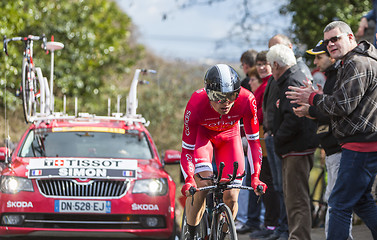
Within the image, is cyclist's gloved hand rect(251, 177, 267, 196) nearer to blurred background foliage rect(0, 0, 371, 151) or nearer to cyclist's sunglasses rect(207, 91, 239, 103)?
cyclist's sunglasses rect(207, 91, 239, 103)

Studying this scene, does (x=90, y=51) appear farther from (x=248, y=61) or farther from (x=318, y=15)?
(x=248, y=61)

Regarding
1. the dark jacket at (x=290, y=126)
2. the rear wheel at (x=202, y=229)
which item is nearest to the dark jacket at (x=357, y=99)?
the dark jacket at (x=290, y=126)

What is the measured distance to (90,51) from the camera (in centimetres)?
2123

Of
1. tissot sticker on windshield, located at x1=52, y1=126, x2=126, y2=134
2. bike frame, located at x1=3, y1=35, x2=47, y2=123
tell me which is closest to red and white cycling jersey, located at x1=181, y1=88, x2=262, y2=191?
tissot sticker on windshield, located at x1=52, y1=126, x2=126, y2=134

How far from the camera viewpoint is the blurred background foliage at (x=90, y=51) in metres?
14.1

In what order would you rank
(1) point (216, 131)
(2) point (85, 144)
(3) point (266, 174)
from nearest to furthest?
1. (1) point (216, 131)
2. (3) point (266, 174)
3. (2) point (85, 144)

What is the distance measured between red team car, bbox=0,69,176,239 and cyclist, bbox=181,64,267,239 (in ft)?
5.75

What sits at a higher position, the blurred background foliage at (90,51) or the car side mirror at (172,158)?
the blurred background foliage at (90,51)

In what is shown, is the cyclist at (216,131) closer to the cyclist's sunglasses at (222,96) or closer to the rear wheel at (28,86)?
the cyclist's sunglasses at (222,96)

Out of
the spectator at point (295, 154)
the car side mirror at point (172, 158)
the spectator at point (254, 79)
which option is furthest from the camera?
the spectator at point (254, 79)

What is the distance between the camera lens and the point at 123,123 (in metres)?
9.36

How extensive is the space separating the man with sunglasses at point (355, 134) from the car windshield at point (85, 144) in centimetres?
347

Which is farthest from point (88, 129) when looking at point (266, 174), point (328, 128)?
point (328, 128)

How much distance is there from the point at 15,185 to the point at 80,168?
78 cm
